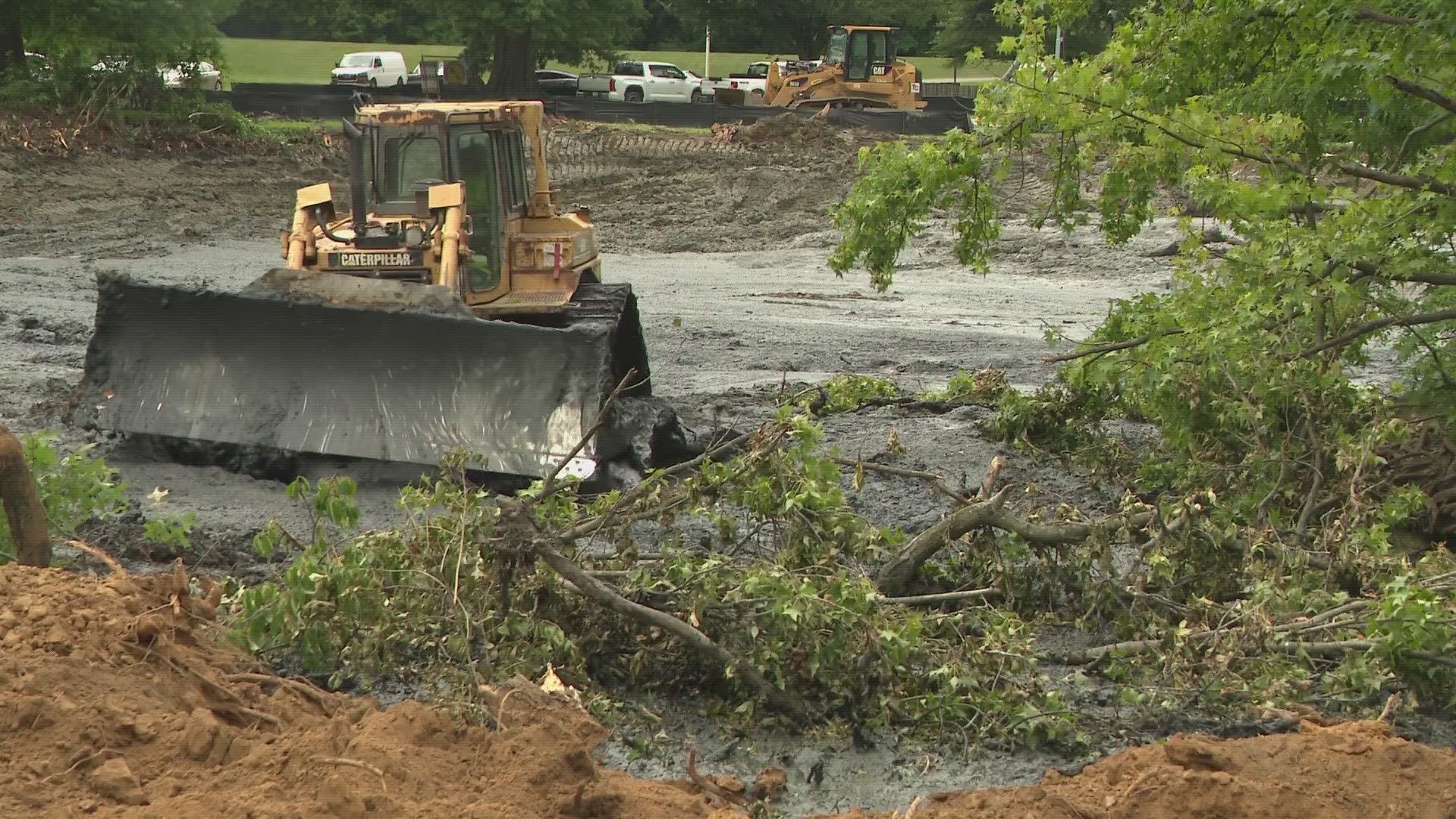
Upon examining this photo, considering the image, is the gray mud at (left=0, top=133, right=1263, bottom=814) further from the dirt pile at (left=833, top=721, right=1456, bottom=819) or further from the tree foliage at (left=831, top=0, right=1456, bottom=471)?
the tree foliage at (left=831, top=0, right=1456, bottom=471)

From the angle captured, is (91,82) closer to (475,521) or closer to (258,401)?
(258,401)

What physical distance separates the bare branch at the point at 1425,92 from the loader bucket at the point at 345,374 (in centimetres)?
436

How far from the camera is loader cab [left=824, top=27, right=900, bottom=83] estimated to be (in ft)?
124

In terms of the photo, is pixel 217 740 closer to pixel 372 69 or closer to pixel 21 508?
pixel 21 508

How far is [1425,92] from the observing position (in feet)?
24.1

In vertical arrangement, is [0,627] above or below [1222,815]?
above

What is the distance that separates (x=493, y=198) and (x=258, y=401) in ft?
9.31

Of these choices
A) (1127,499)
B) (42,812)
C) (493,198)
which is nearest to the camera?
(42,812)

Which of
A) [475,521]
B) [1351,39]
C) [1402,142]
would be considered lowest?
[475,521]

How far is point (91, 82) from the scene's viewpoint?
2678 centimetres

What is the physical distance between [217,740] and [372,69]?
4366cm

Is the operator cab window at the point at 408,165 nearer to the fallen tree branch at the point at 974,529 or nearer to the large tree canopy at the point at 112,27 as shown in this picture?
the fallen tree branch at the point at 974,529

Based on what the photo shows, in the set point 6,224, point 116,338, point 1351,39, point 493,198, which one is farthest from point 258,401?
point 6,224

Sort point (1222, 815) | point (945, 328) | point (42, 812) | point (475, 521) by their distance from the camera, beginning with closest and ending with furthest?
point (42, 812) → point (1222, 815) → point (475, 521) → point (945, 328)
